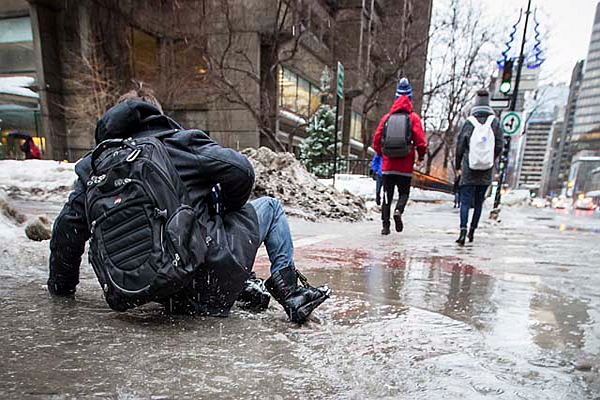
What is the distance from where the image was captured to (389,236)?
5629 millimetres

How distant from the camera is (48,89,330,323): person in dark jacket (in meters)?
1.62

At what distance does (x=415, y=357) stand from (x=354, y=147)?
31091 mm

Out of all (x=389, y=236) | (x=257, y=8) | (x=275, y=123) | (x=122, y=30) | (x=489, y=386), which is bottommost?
(x=389, y=236)

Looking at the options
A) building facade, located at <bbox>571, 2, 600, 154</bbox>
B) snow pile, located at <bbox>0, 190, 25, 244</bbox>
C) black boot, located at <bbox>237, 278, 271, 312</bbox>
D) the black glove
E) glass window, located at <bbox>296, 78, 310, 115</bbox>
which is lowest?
black boot, located at <bbox>237, 278, 271, 312</bbox>

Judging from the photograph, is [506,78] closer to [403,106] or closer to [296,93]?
[403,106]

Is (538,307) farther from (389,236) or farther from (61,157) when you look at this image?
(61,157)

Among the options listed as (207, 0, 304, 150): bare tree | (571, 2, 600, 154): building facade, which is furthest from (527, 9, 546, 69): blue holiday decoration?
(571, 2, 600, 154): building facade

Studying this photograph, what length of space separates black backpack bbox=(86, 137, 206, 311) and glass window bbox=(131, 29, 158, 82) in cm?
2023

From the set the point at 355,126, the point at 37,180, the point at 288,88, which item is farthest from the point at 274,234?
the point at 355,126

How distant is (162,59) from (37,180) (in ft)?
39.9

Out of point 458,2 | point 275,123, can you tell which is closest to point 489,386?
point 275,123

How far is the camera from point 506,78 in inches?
373

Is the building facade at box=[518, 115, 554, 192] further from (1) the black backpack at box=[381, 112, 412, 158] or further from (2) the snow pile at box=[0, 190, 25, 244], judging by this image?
(2) the snow pile at box=[0, 190, 25, 244]

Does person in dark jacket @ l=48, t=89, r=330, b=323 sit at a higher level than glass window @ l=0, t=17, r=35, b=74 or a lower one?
lower
